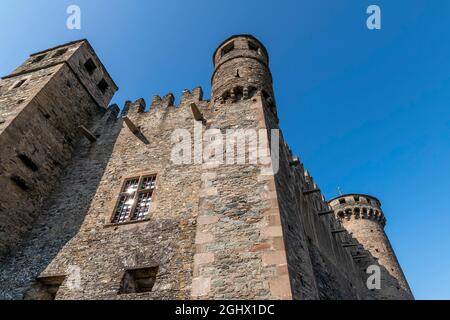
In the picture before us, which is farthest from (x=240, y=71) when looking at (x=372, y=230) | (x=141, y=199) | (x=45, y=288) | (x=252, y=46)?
(x=372, y=230)

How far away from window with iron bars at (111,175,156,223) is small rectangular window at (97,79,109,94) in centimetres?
854

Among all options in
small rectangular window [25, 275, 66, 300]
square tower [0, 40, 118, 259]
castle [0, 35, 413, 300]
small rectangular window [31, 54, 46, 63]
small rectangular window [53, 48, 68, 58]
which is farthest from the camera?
small rectangular window [31, 54, 46, 63]

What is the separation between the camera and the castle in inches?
240

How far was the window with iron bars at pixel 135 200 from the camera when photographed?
888 centimetres

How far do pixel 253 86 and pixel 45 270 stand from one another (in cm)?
842

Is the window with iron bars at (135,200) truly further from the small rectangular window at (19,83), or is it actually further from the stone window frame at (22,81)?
the small rectangular window at (19,83)

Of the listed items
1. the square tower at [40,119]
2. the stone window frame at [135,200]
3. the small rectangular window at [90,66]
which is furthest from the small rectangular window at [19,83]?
the stone window frame at [135,200]

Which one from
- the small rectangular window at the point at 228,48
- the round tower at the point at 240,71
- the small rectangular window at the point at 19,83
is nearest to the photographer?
the round tower at the point at 240,71

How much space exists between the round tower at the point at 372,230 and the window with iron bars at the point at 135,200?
21651mm

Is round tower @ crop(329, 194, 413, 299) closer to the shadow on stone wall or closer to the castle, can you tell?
the castle

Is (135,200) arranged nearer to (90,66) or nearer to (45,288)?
(45,288)

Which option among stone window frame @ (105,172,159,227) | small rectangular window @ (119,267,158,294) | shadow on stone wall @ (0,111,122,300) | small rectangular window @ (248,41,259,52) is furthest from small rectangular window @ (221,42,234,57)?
small rectangular window @ (119,267,158,294)

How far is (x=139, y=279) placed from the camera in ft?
24.2
